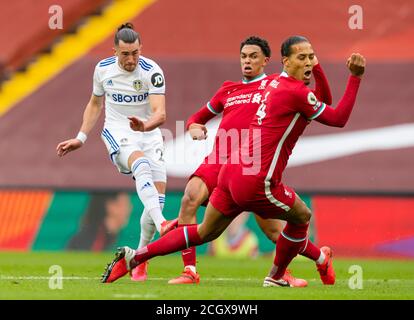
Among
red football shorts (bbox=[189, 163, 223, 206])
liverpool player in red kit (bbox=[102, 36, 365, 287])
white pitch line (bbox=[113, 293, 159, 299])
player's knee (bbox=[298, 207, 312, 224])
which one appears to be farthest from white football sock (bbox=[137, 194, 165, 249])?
white pitch line (bbox=[113, 293, 159, 299])

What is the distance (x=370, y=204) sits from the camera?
15.8m

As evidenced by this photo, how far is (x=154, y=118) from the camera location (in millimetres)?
9992

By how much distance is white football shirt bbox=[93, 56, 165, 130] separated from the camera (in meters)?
10.6

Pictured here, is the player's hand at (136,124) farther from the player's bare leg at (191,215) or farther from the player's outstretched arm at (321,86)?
the player's outstretched arm at (321,86)

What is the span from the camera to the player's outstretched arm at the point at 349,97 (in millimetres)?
8180

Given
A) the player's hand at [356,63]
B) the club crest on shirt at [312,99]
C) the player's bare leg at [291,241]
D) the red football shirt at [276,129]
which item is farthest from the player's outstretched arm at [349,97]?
the player's bare leg at [291,241]

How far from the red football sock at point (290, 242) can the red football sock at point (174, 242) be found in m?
0.71

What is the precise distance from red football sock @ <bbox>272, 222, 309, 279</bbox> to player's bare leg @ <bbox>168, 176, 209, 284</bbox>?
858 mm

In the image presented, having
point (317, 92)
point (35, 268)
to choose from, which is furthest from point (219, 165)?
point (35, 268)

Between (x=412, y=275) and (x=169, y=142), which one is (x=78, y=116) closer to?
(x=169, y=142)

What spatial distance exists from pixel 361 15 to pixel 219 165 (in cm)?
940

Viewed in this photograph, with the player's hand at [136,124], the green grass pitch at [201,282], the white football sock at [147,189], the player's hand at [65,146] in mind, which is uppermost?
the player's hand at [65,146]

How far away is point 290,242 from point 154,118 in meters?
1.78

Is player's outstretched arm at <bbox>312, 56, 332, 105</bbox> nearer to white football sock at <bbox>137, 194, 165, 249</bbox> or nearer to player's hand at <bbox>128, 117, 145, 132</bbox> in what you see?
player's hand at <bbox>128, 117, 145, 132</bbox>
